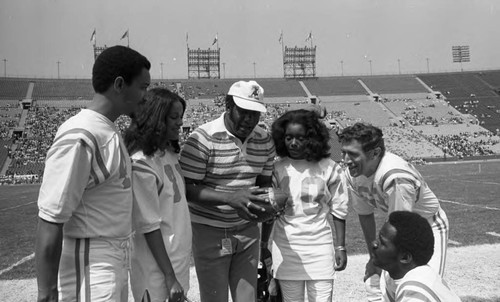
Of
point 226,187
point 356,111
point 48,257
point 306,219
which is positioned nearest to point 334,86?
point 356,111

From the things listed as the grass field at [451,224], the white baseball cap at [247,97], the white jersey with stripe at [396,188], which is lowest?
the grass field at [451,224]

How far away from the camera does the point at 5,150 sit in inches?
1576

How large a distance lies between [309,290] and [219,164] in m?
1.20

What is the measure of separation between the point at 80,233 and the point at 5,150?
43.2 meters

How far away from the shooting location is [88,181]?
87.4 inches

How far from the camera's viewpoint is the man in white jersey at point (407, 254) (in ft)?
8.45

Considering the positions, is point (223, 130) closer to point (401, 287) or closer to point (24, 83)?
point (401, 287)

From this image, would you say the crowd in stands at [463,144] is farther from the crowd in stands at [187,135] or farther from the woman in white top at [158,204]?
the woman in white top at [158,204]

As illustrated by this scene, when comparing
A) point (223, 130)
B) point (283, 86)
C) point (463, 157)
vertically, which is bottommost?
point (463, 157)

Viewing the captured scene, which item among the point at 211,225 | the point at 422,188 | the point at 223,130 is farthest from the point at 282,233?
the point at 422,188

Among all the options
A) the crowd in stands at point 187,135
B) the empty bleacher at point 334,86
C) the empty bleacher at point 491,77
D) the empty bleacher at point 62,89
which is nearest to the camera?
the crowd in stands at point 187,135

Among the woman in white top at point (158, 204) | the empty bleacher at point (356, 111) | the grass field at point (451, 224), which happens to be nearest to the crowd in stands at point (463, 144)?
the empty bleacher at point (356, 111)

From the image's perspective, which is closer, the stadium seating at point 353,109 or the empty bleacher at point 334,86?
the stadium seating at point 353,109

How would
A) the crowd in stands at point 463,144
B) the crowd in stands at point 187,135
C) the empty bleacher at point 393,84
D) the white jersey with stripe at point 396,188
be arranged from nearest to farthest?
1. the white jersey with stripe at point 396,188
2. the crowd in stands at point 187,135
3. the crowd in stands at point 463,144
4. the empty bleacher at point 393,84
